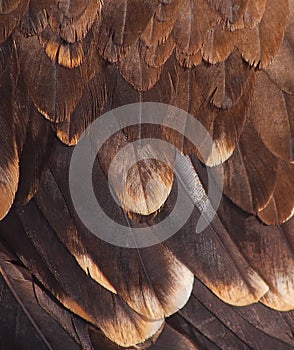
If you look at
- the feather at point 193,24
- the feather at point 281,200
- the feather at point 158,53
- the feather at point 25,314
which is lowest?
the feather at point 25,314

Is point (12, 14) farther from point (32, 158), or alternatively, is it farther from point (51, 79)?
point (32, 158)

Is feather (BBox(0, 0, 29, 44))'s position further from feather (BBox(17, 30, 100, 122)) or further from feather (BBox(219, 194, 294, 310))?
feather (BBox(219, 194, 294, 310))

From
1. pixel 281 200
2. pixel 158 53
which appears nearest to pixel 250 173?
pixel 281 200

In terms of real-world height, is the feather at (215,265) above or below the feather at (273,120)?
below

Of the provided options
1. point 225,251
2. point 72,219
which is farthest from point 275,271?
point 72,219

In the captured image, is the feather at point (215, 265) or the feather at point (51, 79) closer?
the feather at point (51, 79)

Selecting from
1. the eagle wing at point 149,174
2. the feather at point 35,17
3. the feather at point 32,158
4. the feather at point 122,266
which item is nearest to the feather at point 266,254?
the eagle wing at point 149,174

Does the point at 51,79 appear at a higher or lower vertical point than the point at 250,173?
higher

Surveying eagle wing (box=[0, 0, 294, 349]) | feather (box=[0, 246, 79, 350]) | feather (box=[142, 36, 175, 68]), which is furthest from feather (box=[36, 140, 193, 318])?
feather (box=[142, 36, 175, 68])

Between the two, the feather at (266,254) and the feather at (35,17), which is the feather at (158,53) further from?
the feather at (266,254)

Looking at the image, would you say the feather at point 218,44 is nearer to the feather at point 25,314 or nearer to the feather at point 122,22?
the feather at point 122,22

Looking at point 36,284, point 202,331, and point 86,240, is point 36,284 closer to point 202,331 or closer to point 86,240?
point 86,240
